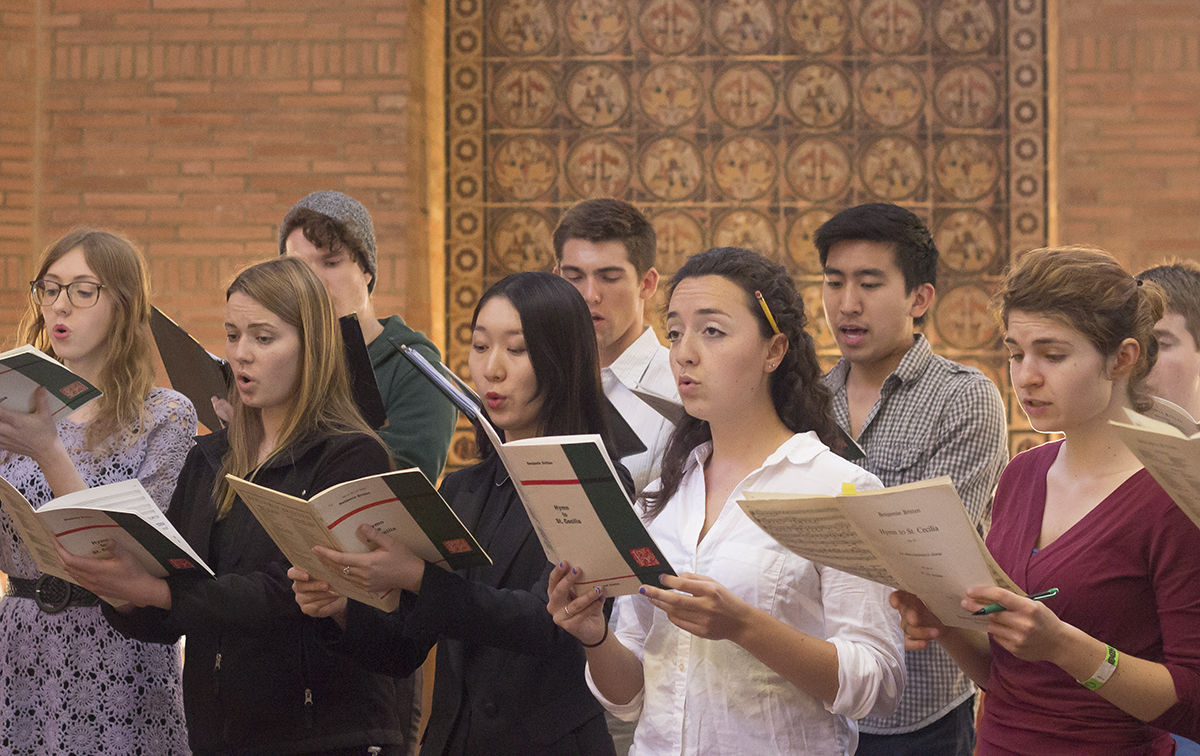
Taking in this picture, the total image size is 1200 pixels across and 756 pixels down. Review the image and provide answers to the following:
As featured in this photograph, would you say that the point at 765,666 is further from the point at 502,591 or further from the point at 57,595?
the point at 57,595

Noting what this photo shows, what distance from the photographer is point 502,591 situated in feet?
7.18

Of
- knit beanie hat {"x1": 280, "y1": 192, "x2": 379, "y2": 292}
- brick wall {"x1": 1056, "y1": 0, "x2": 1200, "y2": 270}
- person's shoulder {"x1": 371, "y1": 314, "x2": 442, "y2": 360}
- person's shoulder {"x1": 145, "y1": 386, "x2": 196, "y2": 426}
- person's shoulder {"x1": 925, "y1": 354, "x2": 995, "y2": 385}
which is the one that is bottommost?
person's shoulder {"x1": 145, "y1": 386, "x2": 196, "y2": 426}

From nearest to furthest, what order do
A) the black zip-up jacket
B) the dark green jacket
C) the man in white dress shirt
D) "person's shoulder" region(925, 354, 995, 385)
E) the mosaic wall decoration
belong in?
the black zip-up jacket → "person's shoulder" region(925, 354, 995, 385) → the dark green jacket → the man in white dress shirt → the mosaic wall decoration

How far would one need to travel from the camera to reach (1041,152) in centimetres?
595

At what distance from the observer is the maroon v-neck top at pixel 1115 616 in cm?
181

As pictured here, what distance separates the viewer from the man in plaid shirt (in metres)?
2.67

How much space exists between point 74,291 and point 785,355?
1868mm

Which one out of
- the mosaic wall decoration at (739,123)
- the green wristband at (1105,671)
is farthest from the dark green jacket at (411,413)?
the mosaic wall decoration at (739,123)

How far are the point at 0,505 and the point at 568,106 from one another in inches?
154

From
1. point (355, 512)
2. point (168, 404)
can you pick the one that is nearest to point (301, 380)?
point (168, 404)

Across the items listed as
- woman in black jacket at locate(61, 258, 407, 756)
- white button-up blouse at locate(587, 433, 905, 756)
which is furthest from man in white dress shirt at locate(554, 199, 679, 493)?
white button-up blouse at locate(587, 433, 905, 756)

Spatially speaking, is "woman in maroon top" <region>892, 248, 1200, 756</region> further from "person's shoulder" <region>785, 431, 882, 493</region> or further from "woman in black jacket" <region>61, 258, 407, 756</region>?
"woman in black jacket" <region>61, 258, 407, 756</region>

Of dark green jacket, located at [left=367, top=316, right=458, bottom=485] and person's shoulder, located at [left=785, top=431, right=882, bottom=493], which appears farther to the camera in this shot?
dark green jacket, located at [left=367, top=316, right=458, bottom=485]

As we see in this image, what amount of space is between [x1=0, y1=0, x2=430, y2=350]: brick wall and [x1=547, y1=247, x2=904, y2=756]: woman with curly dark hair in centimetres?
363
